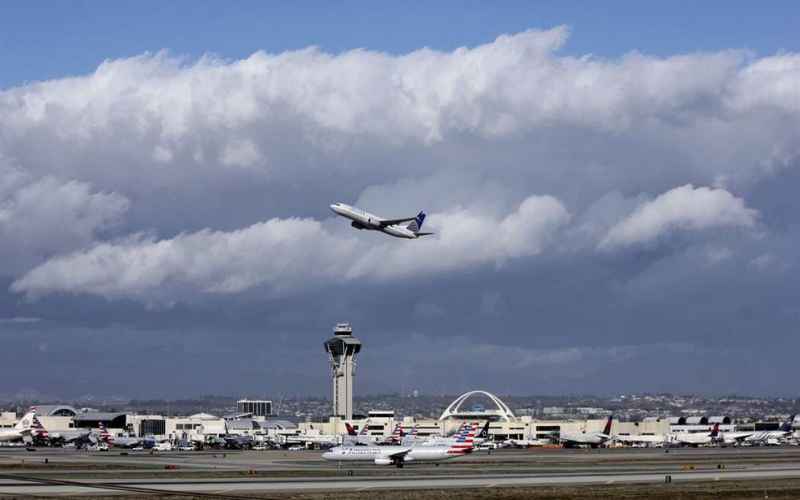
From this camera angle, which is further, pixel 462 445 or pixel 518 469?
pixel 462 445

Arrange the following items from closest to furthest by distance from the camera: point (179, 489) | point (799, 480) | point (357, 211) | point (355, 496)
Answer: point (355, 496) < point (179, 489) < point (799, 480) < point (357, 211)

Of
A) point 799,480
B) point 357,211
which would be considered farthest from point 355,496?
point 357,211

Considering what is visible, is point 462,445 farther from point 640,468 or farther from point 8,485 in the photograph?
point 8,485

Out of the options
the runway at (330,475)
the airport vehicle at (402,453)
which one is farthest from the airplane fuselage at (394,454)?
the runway at (330,475)

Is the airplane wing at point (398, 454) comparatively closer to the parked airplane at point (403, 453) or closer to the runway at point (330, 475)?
the parked airplane at point (403, 453)

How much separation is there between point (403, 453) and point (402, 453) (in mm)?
182

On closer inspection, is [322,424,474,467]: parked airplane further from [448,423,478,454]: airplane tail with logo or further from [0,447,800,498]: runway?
[0,447,800,498]: runway

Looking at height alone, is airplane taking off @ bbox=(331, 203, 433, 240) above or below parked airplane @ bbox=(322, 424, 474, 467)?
above

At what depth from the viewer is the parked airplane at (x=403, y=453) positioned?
150 meters

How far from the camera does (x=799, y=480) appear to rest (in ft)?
376

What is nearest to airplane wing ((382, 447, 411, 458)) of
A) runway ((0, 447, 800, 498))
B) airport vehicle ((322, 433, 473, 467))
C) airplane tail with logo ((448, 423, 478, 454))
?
airport vehicle ((322, 433, 473, 467))

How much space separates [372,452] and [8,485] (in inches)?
2372

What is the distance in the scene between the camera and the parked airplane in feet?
491

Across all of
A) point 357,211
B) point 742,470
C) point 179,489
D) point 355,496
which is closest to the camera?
point 355,496
